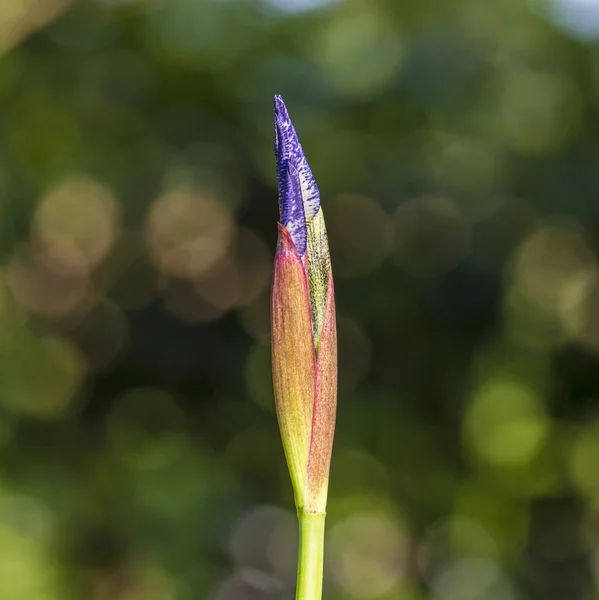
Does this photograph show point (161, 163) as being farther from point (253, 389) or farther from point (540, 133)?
point (540, 133)

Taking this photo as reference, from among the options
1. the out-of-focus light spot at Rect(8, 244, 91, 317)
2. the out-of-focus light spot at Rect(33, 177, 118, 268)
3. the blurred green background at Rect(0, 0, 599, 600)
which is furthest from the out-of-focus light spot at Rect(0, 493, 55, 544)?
the out-of-focus light spot at Rect(33, 177, 118, 268)

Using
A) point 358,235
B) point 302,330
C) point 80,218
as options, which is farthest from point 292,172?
point 80,218

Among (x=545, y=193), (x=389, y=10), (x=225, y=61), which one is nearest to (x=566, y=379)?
(x=545, y=193)

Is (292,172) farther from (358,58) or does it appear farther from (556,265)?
(556,265)

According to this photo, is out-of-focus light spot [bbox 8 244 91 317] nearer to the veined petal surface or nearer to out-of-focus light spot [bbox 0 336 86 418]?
out-of-focus light spot [bbox 0 336 86 418]

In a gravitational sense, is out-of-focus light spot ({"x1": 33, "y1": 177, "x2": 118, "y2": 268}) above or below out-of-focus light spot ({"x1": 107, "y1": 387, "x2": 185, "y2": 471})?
above
